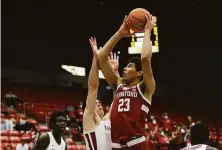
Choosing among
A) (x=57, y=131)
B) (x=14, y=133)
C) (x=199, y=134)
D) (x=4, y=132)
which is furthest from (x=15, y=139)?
(x=199, y=134)

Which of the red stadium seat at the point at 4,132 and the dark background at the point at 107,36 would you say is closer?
the red stadium seat at the point at 4,132

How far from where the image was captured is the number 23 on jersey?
376cm

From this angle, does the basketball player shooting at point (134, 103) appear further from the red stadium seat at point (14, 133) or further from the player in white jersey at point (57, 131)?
the red stadium seat at point (14, 133)

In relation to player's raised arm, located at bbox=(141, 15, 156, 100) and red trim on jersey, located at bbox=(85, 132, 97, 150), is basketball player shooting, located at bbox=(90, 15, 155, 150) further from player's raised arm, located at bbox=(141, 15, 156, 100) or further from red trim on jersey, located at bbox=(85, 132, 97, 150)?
red trim on jersey, located at bbox=(85, 132, 97, 150)

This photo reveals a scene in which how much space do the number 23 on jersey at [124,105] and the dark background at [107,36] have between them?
548 inches

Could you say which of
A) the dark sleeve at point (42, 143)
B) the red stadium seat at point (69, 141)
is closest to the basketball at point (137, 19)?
the dark sleeve at point (42, 143)

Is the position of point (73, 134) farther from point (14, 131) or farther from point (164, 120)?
point (164, 120)

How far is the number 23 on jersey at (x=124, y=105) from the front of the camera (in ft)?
12.3

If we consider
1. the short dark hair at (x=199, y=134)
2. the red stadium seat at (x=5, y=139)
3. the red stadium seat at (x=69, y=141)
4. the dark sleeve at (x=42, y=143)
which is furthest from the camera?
the red stadium seat at (x=69, y=141)

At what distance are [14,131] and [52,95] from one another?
20.6ft

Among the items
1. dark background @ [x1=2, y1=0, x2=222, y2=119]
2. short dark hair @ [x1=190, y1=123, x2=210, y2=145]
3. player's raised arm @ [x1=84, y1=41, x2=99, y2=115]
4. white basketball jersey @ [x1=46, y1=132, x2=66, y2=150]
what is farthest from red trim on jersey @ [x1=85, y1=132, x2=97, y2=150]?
dark background @ [x1=2, y1=0, x2=222, y2=119]

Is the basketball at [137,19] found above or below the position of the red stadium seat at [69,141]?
above

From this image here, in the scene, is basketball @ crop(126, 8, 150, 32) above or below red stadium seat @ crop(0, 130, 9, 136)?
above

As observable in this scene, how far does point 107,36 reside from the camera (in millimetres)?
20484
